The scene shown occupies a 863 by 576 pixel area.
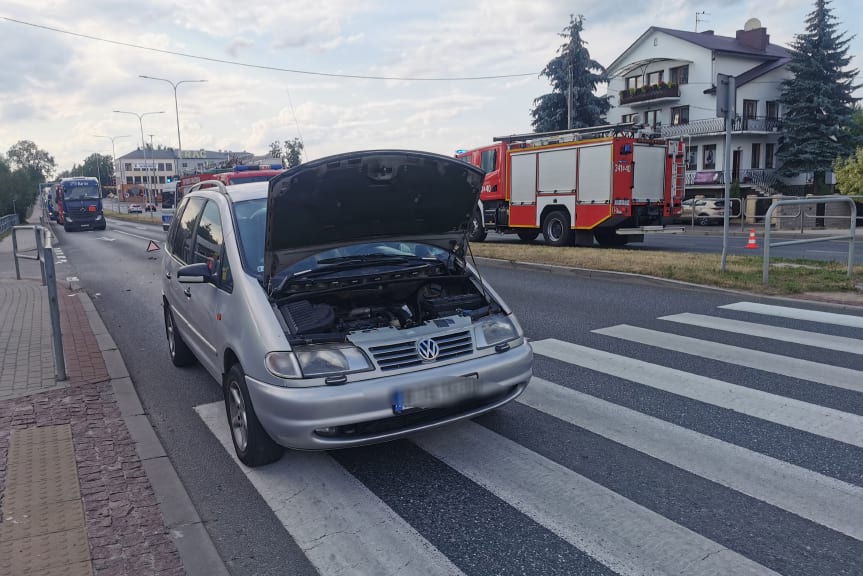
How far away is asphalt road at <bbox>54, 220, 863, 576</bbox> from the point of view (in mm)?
3180

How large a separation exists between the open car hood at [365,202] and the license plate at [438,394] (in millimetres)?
1237

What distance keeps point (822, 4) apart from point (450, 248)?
43113 millimetres

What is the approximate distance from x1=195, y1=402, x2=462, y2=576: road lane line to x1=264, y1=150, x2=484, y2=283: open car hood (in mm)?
1262

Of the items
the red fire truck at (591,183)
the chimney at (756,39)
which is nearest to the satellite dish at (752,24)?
the chimney at (756,39)

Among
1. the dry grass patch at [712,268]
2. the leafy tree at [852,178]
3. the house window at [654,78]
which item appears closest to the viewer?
the dry grass patch at [712,268]

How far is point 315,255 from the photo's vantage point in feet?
15.1

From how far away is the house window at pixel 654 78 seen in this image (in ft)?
160

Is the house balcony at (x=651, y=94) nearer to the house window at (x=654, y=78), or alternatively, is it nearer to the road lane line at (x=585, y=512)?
the house window at (x=654, y=78)

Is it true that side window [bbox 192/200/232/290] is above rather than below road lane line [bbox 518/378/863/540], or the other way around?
above

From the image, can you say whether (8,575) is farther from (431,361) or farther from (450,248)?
(450,248)

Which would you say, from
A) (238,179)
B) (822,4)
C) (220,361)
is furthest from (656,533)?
(822,4)

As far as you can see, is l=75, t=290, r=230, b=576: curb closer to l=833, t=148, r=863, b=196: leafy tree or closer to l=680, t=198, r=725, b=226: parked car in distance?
l=833, t=148, r=863, b=196: leafy tree

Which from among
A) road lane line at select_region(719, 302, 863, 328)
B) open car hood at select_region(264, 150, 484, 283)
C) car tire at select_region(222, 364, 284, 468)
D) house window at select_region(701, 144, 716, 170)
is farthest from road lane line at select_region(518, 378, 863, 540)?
house window at select_region(701, 144, 716, 170)

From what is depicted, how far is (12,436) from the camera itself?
4719 mm
